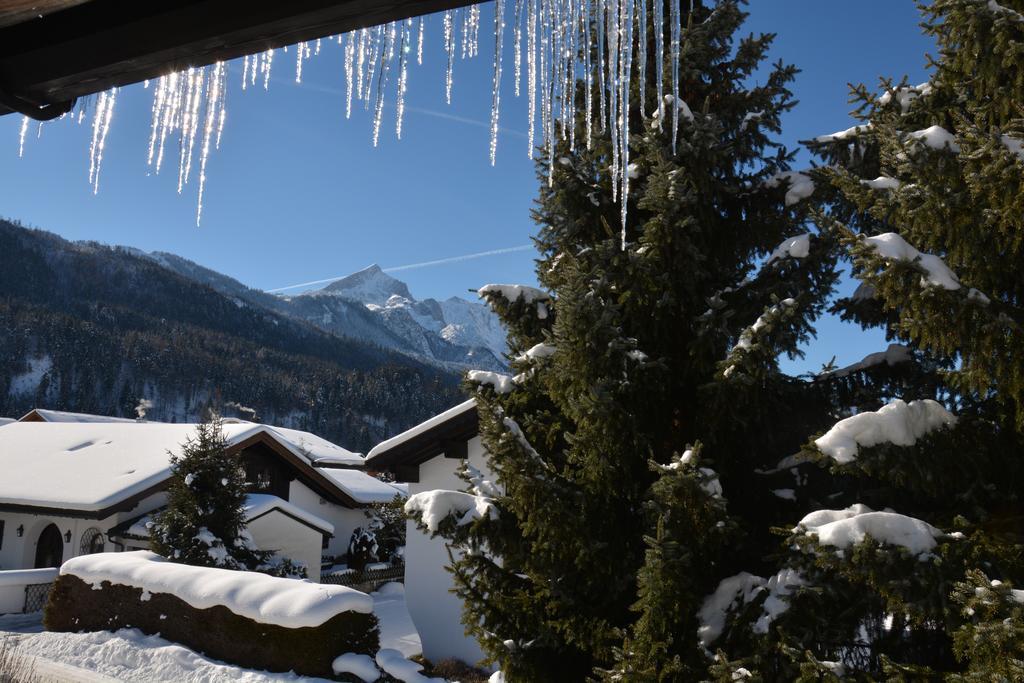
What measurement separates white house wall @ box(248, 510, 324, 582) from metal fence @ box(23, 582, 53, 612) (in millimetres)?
5639

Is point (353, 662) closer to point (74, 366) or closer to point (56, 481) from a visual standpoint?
point (56, 481)

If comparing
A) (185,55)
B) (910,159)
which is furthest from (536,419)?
(185,55)

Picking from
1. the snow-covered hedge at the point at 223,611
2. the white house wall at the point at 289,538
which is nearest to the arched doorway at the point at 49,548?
the white house wall at the point at 289,538

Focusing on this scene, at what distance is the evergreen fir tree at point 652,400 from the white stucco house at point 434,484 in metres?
6.05

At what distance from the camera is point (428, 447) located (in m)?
13.9

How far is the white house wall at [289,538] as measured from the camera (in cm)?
2228

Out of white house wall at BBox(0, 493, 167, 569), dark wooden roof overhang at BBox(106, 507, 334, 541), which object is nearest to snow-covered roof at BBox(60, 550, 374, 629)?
dark wooden roof overhang at BBox(106, 507, 334, 541)

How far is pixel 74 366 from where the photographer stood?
123m

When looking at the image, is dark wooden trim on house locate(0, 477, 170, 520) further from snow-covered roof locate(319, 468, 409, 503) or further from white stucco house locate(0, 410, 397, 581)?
snow-covered roof locate(319, 468, 409, 503)

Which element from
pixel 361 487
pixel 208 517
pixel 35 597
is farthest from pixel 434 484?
pixel 361 487

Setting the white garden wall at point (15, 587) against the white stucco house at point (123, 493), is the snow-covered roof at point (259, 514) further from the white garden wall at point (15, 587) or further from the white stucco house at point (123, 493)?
the white garden wall at point (15, 587)

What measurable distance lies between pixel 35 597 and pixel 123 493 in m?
3.41

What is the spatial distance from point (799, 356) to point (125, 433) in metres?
29.3

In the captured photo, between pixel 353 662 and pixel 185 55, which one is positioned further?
pixel 353 662
